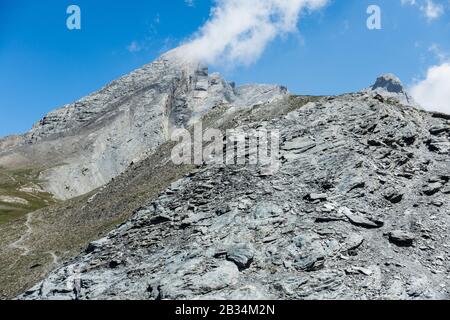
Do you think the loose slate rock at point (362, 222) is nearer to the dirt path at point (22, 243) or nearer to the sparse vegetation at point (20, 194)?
the dirt path at point (22, 243)

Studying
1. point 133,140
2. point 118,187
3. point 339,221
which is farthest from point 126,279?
point 133,140

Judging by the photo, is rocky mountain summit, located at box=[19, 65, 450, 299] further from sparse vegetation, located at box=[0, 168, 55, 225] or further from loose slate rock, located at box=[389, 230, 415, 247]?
sparse vegetation, located at box=[0, 168, 55, 225]

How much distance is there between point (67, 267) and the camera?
32781mm

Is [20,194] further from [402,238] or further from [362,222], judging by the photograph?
[402,238]

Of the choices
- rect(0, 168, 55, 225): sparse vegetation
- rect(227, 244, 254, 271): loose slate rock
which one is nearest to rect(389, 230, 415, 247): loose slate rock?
rect(227, 244, 254, 271): loose slate rock

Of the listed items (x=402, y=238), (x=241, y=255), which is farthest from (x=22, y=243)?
(x=402, y=238)

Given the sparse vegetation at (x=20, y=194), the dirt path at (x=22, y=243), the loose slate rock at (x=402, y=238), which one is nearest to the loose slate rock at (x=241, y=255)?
the loose slate rock at (x=402, y=238)

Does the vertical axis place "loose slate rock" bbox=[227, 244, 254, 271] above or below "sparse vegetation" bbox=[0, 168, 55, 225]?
below

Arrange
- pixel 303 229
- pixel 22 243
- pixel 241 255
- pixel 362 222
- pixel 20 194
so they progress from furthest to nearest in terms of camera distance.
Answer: pixel 20 194, pixel 22 243, pixel 362 222, pixel 303 229, pixel 241 255

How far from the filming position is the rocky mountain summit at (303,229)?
85.7ft

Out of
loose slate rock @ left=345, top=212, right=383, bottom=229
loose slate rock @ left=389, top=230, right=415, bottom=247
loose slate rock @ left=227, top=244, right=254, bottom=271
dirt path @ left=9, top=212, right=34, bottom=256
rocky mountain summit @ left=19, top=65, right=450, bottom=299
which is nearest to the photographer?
rocky mountain summit @ left=19, top=65, right=450, bottom=299

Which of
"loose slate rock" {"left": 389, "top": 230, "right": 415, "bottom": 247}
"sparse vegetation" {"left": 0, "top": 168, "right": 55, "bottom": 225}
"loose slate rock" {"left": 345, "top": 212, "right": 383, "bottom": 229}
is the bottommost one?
"loose slate rock" {"left": 389, "top": 230, "right": 415, "bottom": 247}

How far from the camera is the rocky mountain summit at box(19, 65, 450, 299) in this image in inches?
1028

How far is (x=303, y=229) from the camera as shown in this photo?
29.7 metres
